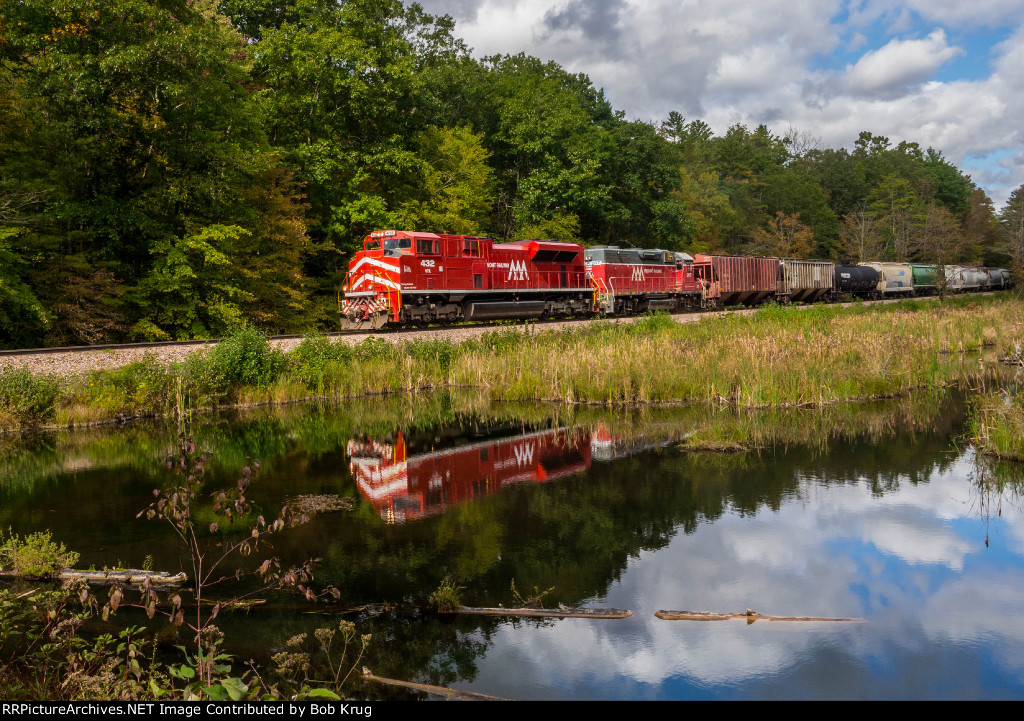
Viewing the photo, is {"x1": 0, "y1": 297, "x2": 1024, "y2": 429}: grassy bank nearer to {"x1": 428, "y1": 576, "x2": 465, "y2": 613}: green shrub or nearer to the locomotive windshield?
the locomotive windshield

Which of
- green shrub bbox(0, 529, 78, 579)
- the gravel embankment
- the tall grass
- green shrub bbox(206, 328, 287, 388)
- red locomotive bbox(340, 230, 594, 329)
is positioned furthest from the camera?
red locomotive bbox(340, 230, 594, 329)

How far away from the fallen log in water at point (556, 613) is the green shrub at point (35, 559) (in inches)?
189

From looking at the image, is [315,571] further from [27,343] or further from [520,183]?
[520,183]

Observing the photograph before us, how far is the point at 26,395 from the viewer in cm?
1831

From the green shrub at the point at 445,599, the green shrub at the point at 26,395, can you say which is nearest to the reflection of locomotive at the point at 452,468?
the green shrub at the point at 445,599

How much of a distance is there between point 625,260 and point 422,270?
14.0 m

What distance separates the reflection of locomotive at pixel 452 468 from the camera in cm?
1189

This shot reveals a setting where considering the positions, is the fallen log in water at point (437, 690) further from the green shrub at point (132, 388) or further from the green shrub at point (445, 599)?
the green shrub at point (132, 388)

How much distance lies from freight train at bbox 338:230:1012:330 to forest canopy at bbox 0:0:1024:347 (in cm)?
516

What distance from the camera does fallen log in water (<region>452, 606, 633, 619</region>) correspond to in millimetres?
7254

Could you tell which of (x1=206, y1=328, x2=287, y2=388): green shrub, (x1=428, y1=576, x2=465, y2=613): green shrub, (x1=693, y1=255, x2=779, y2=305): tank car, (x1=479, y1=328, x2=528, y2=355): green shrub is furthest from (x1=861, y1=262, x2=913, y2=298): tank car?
(x1=428, y1=576, x2=465, y2=613): green shrub

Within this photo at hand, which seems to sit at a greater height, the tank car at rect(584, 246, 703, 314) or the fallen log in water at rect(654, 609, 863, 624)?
the tank car at rect(584, 246, 703, 314)

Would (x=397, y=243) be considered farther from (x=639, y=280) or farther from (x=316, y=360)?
(x=639, y=280)

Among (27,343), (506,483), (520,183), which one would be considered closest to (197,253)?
(27,343)
